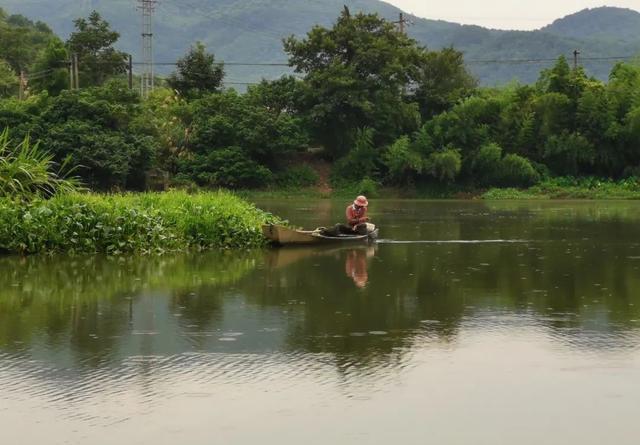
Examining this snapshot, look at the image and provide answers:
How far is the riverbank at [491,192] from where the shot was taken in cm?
3394

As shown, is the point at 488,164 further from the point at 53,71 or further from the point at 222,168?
the point at 53,71

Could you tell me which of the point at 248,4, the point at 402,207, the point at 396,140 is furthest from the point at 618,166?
the point at 248,4

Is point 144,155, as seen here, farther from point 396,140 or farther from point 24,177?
point 24,177

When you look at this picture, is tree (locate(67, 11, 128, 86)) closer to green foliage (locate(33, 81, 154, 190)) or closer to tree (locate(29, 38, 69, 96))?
tree (locate(29, 38, 69, 96))

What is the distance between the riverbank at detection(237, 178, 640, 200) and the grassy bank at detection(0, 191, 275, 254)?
64.7 ft

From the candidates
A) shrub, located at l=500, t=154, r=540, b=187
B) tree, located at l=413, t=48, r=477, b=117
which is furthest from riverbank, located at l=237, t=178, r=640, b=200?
tree, located at l=413, t=48, r=477, b=117

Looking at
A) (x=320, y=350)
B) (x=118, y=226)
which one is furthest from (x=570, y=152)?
(x=320, y=350)

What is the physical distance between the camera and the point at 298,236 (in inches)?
579

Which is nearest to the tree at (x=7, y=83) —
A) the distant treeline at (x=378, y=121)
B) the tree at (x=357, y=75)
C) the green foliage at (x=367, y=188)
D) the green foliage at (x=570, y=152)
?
the distant treeline at (x=378, y=121)

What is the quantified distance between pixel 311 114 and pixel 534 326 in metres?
→ 28.8

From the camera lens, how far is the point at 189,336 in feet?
24.6

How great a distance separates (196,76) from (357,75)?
8451 millimetres

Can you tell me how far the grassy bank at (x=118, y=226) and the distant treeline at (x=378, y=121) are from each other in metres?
18.6

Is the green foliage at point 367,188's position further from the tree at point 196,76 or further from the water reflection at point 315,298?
the water reflection at point 315,298
